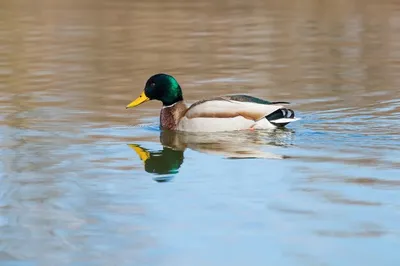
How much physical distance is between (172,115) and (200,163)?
2.37 m

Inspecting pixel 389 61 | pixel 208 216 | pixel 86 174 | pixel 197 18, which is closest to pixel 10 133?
pixel 86 174

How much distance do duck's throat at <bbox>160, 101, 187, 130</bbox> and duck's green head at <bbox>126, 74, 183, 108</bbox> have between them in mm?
143

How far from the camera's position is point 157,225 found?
7.29 m

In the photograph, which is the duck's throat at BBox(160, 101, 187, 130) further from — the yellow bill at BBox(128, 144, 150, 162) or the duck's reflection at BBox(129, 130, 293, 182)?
the yellow bill at BBox(128, 144, 150, 162)

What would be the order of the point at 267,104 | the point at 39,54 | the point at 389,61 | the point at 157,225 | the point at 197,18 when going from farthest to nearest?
the point at 197,18, the point at 39,54, the point at 389,61, the point at 267,104, the point at 157,225

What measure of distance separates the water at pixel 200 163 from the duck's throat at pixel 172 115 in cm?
18

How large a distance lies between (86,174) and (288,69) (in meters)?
9.46

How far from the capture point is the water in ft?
22.3

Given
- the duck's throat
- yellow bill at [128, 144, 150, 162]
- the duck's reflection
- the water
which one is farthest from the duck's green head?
yellow bill at [128, 144, 150, 162]

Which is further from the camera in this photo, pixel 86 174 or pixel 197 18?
pixel 197 18

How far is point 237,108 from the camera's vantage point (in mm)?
11477

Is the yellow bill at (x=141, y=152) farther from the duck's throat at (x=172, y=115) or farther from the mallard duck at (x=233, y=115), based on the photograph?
the duck's throat at (x=172, y=115)

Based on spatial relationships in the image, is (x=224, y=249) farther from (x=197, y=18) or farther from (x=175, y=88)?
(x=197, y=18)

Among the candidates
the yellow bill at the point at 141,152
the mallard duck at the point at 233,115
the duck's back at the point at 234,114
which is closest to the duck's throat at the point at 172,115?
the mallard duck at the point at 233,115
